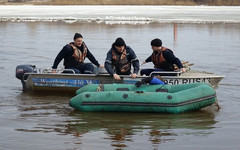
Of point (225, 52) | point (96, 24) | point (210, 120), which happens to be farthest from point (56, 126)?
point (96, 24)

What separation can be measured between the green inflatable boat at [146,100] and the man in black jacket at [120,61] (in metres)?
1.40

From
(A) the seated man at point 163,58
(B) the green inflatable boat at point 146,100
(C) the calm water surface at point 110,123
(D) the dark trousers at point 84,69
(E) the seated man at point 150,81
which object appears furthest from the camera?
(D) the dark trousers at point 84,69

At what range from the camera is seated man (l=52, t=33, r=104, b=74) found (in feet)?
44.3

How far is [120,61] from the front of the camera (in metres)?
13.0

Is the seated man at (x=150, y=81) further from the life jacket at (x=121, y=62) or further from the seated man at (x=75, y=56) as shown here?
the seated man at (x=75, y=56)

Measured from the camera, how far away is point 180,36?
93.2ft

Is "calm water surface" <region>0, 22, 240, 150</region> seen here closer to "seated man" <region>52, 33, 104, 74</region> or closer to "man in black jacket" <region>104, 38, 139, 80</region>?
"seated man" <region>52, 33, 104, 74</region>

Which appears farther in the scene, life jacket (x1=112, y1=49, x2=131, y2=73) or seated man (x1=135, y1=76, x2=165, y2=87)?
life jacket (x1=112, y1=49, x2=131, y2=73)

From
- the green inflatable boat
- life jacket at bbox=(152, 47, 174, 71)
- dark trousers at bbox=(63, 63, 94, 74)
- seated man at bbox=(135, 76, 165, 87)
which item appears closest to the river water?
the green inflatable boat

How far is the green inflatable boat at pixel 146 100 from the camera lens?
1106cm

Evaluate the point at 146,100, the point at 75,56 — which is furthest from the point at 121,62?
the point at 146,100

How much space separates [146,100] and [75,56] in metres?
3.14

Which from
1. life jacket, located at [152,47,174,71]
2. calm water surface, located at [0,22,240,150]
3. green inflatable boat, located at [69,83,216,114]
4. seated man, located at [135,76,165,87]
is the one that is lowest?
calm water surface, located at [0,22,240,150]

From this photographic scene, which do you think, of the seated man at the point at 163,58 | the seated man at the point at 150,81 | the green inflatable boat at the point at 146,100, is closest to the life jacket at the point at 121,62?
the seated man at the point at 163,58
